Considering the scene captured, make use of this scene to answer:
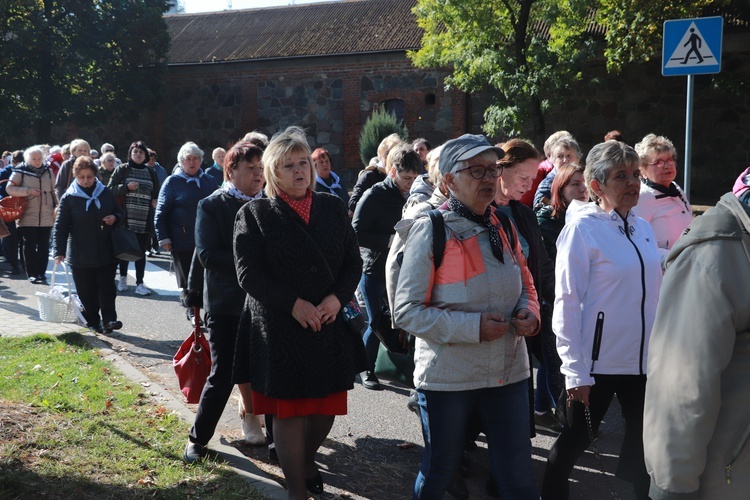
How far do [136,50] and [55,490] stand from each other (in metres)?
29.4

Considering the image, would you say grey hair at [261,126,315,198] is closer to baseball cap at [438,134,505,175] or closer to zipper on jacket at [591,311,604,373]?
baseball cap at [438,134,505,175]

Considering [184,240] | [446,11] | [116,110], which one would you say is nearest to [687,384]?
[184,240]

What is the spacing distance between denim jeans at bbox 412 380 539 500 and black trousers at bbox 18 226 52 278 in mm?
10732

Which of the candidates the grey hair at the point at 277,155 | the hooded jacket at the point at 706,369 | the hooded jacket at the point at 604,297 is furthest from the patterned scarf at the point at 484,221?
the hooded jacket at the point at 706,369

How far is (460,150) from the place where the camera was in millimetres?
3740

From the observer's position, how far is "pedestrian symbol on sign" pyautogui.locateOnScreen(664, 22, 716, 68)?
27.3 ft

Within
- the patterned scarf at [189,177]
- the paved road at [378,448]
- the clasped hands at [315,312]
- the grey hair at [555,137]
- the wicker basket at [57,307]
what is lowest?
the paved road at [378,448]

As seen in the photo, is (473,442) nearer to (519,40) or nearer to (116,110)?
(519,40)

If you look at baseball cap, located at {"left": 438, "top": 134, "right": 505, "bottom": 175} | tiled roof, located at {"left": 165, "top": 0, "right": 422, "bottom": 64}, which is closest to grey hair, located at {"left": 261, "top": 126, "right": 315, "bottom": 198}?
baseball cap, located at {"left": 438, "top": 134, "right": 505, "bottom": 175}

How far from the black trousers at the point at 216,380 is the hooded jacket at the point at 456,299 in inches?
65.2

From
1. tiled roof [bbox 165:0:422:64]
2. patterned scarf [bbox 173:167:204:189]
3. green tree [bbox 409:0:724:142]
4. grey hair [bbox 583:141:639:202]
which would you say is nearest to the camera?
grey hair [bbox 583:141:639:202]

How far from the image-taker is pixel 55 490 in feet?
14.5

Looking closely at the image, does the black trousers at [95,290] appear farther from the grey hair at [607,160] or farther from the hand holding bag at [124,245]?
the grey hair at [607,160]

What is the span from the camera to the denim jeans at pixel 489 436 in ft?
12.0
